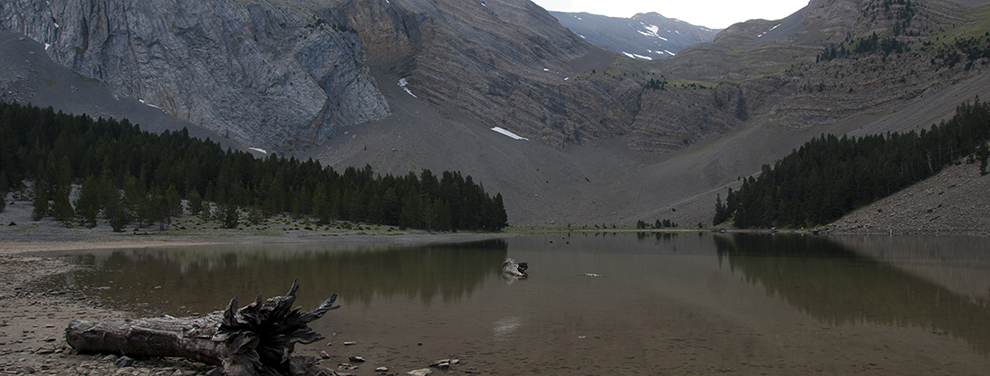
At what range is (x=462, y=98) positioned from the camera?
189 m

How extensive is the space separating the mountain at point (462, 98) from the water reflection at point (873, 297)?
92331 millimetres

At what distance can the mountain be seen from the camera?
13912 cm

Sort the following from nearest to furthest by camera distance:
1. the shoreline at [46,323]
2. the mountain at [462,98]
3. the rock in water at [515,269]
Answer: the shoreline at [46,323], the rock in water at [515,269], the mountain at [462,98]

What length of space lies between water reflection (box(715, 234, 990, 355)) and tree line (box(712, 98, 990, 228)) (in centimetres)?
5837

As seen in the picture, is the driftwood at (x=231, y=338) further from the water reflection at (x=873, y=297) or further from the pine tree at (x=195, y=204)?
the pine tree at (x=195, y=204)

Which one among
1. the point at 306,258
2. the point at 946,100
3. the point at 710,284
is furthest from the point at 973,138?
the point at 306,258

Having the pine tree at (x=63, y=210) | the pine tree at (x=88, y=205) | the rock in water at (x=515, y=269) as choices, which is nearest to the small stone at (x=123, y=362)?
the rock in water at (x=515, y=269)

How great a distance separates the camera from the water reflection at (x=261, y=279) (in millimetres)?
19422

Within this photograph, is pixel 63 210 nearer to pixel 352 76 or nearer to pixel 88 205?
pixel 88 205

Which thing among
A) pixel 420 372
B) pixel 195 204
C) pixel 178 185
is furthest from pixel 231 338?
pixel 178 185

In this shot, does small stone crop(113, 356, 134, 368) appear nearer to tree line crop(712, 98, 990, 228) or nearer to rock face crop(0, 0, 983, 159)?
tree line crop(712, 98, 990, 228)

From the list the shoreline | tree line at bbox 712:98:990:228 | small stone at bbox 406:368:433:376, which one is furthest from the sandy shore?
tree line at bbox 712:98:990:228

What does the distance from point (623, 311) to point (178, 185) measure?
86.0m

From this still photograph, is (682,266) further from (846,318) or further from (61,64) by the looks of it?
(61,64)
